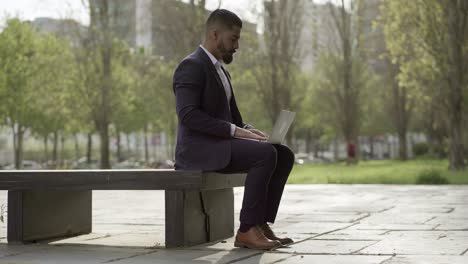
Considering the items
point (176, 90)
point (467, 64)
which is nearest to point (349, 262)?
point (176, 90)

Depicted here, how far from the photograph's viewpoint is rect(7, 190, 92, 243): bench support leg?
6469 millimetres

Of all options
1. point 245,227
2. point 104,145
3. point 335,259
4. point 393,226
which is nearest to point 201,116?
Answer: point 245,227

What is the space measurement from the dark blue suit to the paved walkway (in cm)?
41

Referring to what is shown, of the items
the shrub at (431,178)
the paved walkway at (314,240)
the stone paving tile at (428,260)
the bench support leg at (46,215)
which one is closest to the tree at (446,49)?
the shrub at (431,178)

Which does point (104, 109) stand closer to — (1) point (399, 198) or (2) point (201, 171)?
(1) point (399, 198)

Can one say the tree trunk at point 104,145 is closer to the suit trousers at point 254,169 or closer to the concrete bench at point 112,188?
the concrete bench at point 112,188

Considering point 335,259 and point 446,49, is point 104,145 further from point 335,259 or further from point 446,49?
point 335,259

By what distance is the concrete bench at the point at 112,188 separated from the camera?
5.92 metres

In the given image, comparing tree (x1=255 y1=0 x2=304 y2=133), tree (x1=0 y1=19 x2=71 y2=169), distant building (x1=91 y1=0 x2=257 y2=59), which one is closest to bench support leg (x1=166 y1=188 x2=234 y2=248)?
distant building (x1=91 y1=0 x2=257 y2=59)

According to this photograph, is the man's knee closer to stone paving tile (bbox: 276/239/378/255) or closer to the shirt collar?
stone paving tile (bbox: 276/239/378/255)

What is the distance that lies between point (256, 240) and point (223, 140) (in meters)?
0.75

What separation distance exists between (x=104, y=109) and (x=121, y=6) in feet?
17.2

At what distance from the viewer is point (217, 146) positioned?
5.77 meters

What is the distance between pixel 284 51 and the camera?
37062 mm
